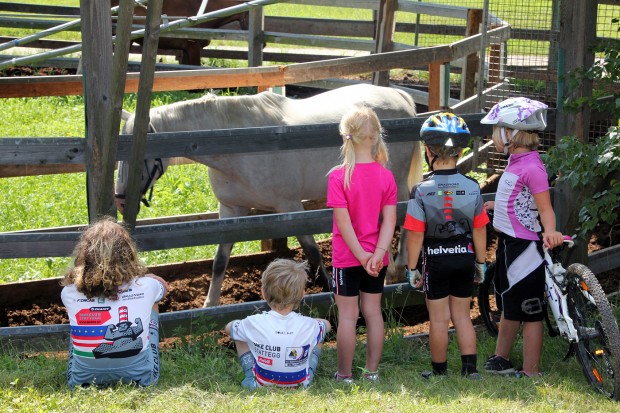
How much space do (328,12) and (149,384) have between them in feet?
87.9

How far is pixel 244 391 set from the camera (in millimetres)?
3729

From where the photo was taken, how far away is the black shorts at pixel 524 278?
14.0 feet

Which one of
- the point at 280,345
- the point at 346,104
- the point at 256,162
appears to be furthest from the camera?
the point at 346,104

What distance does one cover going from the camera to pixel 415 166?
7.02 meters

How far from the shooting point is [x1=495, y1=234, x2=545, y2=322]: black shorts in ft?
14.0

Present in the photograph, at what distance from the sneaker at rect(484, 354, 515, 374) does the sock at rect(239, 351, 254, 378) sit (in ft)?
4.29

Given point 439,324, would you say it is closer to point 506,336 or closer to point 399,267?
point 506,336

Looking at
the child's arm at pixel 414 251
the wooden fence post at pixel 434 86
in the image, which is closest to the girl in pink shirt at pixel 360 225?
the child's arm at pixel 414 251

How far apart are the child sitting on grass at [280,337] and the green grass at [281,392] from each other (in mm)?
123

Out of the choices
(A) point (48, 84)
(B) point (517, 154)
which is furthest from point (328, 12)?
(B) point (517, 154)

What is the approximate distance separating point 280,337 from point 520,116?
66.2 inches

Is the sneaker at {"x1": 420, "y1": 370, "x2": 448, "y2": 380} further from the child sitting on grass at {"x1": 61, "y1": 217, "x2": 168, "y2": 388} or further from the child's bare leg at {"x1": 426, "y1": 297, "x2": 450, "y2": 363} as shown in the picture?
the child sitting on grass at {"x1": 61, "y1": 217, "x2": 168, "y2": 388}

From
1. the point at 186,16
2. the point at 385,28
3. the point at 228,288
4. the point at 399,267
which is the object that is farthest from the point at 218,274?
the point at 186,16

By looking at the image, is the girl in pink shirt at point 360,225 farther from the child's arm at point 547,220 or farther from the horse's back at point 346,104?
the horse's back at point 346,104
